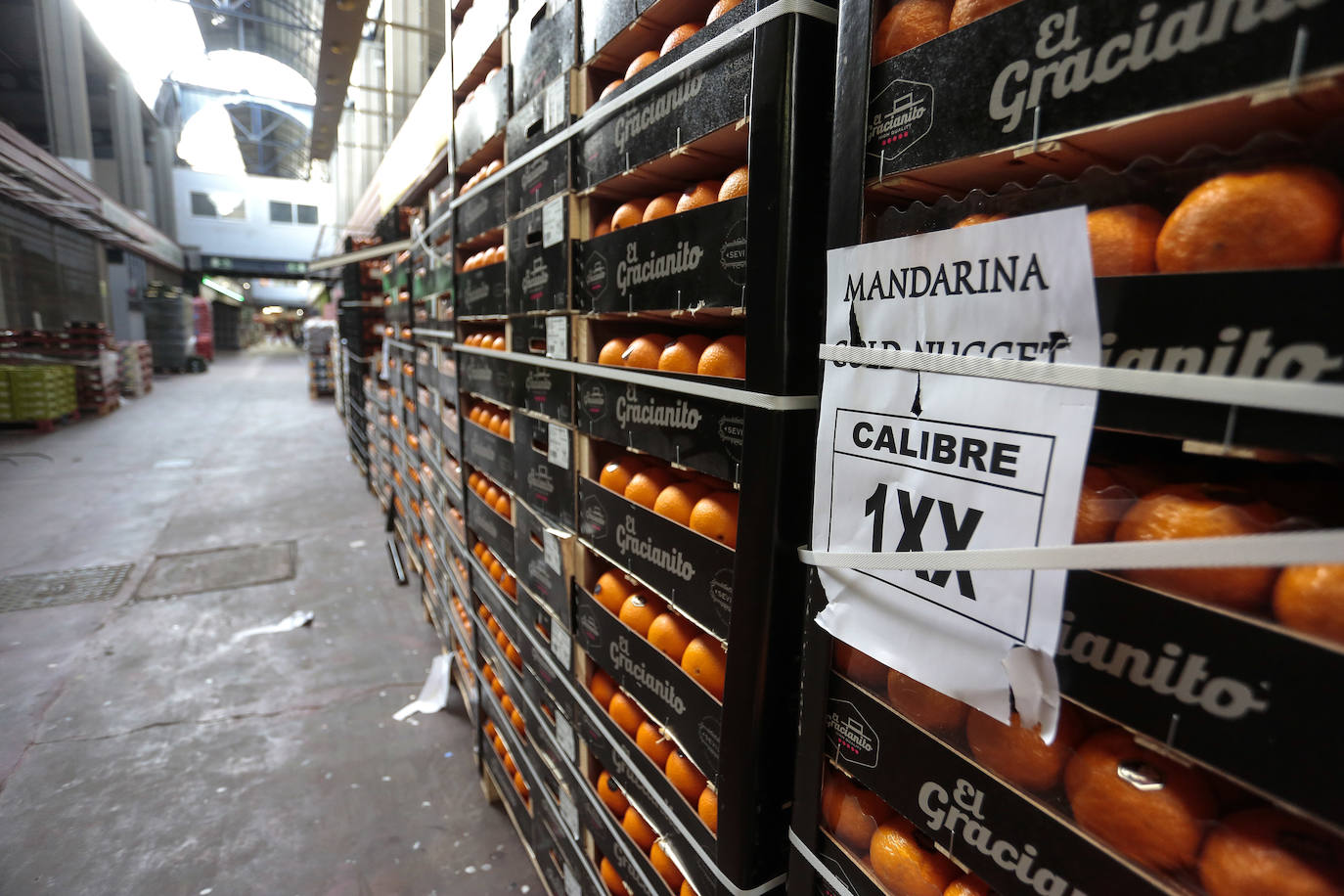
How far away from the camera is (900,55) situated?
102 centimetres

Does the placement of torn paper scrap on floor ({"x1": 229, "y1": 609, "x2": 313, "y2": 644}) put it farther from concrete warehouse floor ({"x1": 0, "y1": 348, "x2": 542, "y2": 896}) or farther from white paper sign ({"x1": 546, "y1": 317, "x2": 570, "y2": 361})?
white paper sign ({"x1": 546, "y1": 317, "x2": 570, "y2": 361})

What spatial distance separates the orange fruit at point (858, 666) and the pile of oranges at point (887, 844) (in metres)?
0.25

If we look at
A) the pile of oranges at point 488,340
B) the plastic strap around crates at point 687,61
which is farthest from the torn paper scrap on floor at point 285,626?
the plastic strap around crates at point 687,61

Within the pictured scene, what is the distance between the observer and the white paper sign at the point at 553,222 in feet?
6.90

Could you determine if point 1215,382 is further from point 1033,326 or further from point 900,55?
point 900,55

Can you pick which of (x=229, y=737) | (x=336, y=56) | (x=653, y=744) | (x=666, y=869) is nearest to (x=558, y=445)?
(x=653, y=744)

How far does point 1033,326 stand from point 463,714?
4395 millimetres

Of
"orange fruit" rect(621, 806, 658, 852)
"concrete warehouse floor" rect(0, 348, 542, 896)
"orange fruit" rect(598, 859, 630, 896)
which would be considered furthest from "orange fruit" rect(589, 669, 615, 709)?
"concrete warehouse floor" rect(0, 348, 542, 896)

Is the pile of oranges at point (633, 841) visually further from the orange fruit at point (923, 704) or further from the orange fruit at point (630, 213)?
the orange fruit at point (630, 213)

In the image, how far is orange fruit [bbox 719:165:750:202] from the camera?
141 cm

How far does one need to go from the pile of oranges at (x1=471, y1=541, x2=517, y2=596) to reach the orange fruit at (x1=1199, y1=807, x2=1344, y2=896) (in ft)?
8.28

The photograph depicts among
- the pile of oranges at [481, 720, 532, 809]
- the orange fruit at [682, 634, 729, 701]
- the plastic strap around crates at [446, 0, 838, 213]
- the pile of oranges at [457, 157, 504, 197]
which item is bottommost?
the pile of oranges at [481, 720, 532, 809]

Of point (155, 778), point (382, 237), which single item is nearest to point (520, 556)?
point (155, 778)

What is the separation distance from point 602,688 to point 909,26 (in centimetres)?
202
